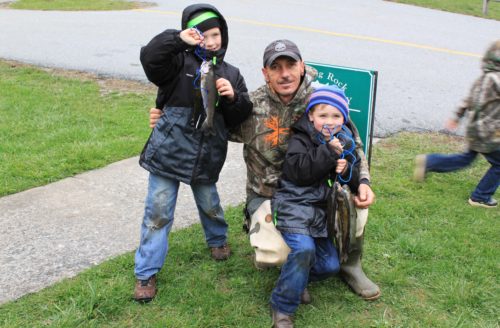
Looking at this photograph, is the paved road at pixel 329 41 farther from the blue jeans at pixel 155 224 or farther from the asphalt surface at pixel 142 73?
the blue jeans at pixel 155 224

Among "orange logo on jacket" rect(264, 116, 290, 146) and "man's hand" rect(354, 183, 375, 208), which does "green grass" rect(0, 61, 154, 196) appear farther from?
"man's hand" rect(354, 183, 375, 208)

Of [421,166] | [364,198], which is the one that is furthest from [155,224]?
[421,166]

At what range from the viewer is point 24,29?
1176cm

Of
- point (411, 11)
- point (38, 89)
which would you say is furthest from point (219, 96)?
point (411, 11)

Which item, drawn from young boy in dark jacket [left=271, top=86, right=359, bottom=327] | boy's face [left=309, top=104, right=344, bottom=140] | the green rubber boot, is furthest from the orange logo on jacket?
the green rubber boot

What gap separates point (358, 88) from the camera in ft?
11.8

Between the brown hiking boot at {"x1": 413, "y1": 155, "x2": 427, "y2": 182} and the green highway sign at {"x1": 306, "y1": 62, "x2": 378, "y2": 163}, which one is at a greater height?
the green highway sign at {"x1": 306, "y1": 62, "x2": 378, "y2": 163}

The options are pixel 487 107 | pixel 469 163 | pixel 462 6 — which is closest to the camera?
pixel 487 107

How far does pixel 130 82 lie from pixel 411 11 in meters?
10.1

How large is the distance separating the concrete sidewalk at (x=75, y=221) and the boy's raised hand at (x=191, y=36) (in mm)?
1529

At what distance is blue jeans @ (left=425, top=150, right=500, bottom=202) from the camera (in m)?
4.34

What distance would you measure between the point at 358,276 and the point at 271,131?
1055mm

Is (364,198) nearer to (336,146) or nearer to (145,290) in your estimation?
(336,146)

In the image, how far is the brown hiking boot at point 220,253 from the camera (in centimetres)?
364
